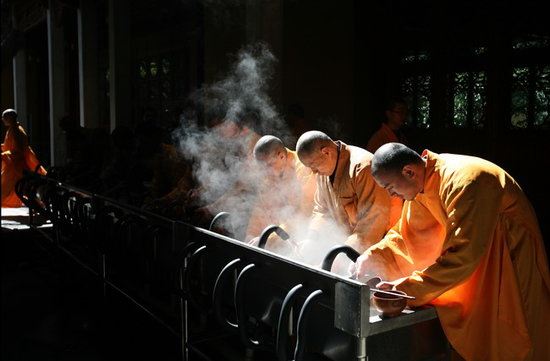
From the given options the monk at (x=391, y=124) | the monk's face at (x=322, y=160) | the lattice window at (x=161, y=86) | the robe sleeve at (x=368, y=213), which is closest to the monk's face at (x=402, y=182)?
the robe sleeve at (x=368, y=213)

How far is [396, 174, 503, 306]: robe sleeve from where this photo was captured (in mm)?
2516

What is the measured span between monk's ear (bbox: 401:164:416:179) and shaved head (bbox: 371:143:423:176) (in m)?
0.02

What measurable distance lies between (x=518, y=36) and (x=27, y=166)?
8551 mm

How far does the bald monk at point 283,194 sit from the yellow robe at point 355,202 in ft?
1.33

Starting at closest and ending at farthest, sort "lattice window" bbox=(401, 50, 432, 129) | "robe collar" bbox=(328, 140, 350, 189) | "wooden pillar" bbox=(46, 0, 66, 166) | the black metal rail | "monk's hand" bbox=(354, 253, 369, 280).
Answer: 1. the black metal rail
2. "monk's hand" bbox=(354, 253, 369, 280)
3. "robe collar" bbox=(328, 140, 350, 189)
4. "lattice window" bbox=(401, 50, 432, 129)
5. "wooden pillar" bbox=(46, 0, 66, 166)

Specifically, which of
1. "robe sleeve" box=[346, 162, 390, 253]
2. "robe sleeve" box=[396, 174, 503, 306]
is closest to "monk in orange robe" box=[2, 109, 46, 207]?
"robe sleeve" box=[346, 162, 390, 253]

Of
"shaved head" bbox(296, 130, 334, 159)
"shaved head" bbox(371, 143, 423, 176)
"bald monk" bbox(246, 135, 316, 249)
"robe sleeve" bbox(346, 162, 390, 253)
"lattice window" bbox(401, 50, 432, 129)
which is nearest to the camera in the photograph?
"shaved head" bbox(371, 143, 423, 176)

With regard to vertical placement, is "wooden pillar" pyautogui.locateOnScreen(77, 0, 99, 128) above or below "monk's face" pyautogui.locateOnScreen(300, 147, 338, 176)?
above

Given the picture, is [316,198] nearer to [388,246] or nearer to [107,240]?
[388,246]

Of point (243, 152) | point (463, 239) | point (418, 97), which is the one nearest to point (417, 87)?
point (418, 97)

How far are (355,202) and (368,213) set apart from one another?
24 cm

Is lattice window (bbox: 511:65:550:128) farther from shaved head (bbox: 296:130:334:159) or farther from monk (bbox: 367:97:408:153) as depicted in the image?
shaved head (bbox: 296:130:334:159)

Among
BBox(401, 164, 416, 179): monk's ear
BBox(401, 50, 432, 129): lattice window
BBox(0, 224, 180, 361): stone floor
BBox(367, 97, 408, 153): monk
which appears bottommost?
BBox(0, 224, 180, 361): stone floor

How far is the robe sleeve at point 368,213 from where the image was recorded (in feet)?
11.8
